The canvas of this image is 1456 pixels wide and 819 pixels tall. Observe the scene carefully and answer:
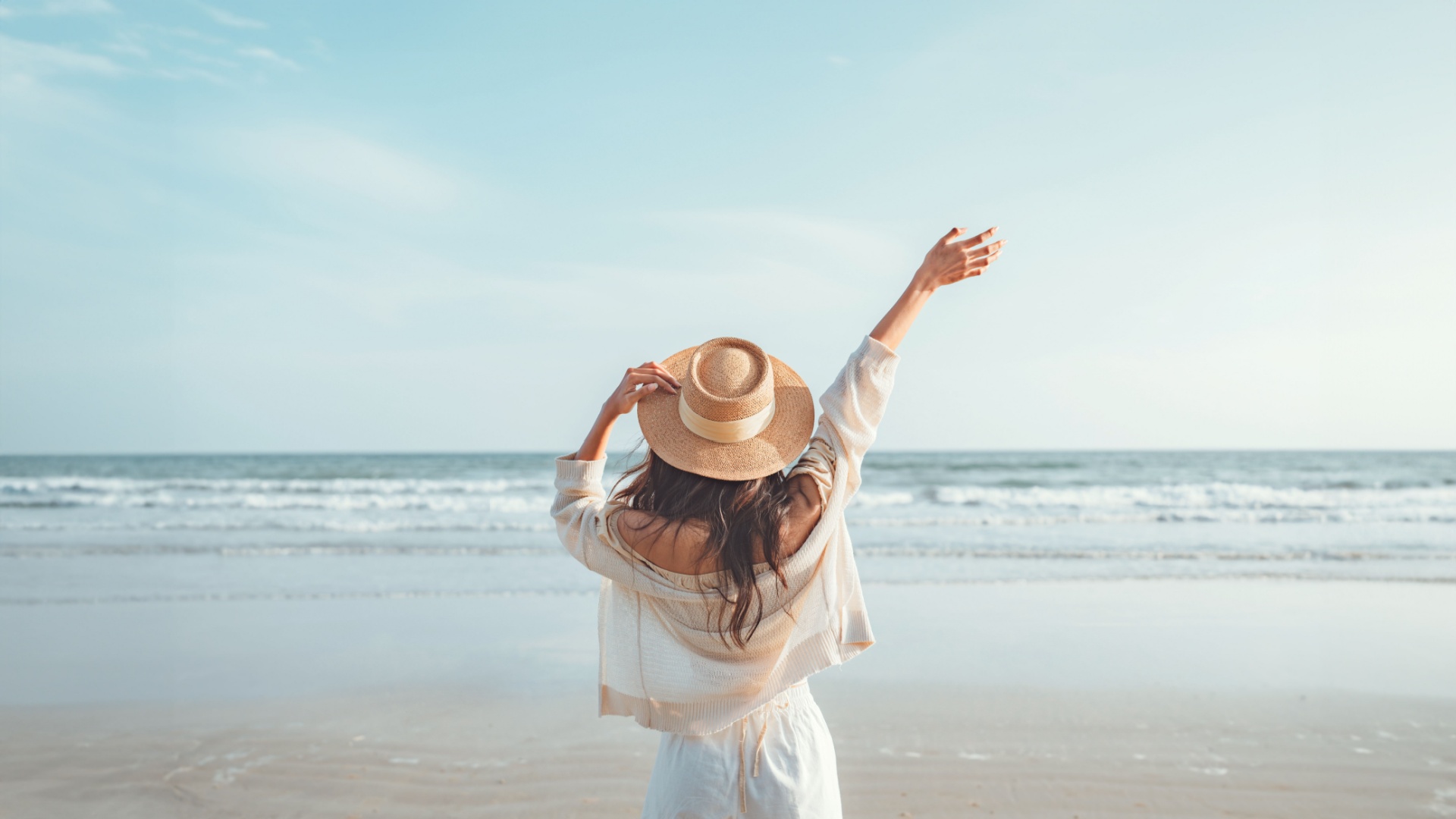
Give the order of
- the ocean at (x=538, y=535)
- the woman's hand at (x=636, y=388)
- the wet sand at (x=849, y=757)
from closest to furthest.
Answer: the woman's hand at (x=636, y=388) < the wet sand at (x=849, y=757) < the ocean at (x=538, y=535)

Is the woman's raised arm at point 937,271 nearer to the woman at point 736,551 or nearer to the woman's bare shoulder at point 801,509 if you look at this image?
Answer: the woman at point 736,551

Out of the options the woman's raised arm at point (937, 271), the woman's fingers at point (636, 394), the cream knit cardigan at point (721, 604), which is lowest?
the cream knit cardigan at point (721, 604)

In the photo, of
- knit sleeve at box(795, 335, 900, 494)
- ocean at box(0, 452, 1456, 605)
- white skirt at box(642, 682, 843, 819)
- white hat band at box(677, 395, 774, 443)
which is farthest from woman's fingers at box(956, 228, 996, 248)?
ocean at box(0, 452, 1456, 605)

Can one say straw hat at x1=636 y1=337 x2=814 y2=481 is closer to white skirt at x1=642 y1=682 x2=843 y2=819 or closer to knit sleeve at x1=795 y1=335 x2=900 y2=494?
knit sleeve at x1=795 y1=335 x2=900 y2=494

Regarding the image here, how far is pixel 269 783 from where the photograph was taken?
3.40 meters

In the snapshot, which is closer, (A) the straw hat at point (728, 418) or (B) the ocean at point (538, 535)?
(A) the straw hat at point (728, 418)

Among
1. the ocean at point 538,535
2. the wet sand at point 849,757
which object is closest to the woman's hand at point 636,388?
the wet sand at point 849,757

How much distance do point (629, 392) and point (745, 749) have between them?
0.68 meters

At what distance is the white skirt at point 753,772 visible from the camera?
145 centimetres

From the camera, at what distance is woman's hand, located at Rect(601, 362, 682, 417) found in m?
1.54

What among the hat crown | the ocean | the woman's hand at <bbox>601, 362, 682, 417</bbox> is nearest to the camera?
the hat crown

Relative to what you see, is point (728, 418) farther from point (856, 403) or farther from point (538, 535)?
point (538, 535)

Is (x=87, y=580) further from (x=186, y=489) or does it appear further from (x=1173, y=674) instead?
(x=186, y=489)

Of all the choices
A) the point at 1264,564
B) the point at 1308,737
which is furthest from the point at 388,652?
the point at 1264,564
